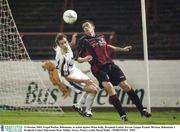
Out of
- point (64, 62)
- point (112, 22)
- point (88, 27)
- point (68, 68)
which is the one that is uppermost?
point (88, 27)

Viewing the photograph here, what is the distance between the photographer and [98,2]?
23719mm

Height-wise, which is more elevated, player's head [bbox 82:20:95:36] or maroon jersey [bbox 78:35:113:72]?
player's head [bbox 82:20:95:36]

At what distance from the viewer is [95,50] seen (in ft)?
48.4

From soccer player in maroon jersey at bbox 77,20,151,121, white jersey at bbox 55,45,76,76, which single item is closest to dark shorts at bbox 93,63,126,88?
soccer player in maroon jersey at bbox 77,20,151,121

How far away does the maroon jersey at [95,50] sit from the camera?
14594 millimetres

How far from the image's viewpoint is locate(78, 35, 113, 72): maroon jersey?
14594 millimetres

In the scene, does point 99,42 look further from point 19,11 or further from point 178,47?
point 19,11

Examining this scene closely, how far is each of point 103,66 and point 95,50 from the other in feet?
1.48

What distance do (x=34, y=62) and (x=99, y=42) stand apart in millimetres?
3827

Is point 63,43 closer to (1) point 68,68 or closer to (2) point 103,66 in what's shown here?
(1) point 68,68

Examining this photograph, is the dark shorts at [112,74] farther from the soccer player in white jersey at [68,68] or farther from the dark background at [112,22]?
the dark background at [112,22]

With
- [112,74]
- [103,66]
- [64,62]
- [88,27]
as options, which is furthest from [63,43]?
[112,74]

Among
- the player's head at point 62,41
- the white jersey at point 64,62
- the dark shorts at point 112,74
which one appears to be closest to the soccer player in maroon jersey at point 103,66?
the dark shorts at point 112,74

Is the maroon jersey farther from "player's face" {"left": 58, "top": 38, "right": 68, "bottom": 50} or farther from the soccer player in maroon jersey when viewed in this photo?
"player's face" {"left": 58, "top": 38, "right": 68, "bottom": 50}
